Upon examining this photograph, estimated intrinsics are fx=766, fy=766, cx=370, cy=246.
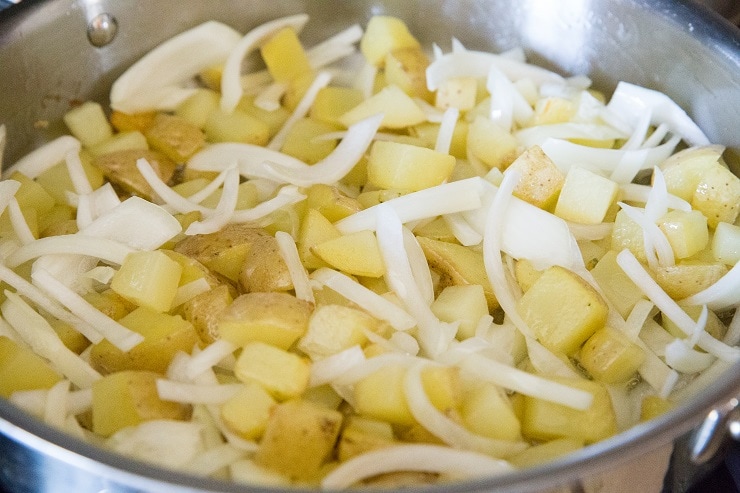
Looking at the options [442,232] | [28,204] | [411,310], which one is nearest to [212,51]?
[28,204]

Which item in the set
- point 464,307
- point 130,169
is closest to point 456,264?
point 464,307

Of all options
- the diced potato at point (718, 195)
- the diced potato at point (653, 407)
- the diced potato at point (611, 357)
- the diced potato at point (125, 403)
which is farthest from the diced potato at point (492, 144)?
the diced potato at point (125, 403)

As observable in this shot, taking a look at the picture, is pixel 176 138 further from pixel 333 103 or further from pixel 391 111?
pixel 391 111

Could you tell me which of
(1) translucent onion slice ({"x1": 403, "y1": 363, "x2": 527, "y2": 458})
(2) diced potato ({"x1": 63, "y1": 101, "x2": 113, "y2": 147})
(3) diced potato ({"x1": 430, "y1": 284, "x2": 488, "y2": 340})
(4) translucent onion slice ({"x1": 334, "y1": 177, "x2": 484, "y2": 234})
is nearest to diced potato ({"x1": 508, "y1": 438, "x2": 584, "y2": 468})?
(1) translucent onion slice ({"x1": 403, "y1": 363, "x2": 527, "y2": 458})

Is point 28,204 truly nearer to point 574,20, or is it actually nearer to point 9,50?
point 9,50

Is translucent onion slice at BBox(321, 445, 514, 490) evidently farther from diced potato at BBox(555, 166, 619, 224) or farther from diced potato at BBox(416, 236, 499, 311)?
diced potato at BBox(555, 166, 619, 224)

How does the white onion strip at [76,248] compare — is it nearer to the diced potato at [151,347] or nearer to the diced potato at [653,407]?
the diced potato at [151,347]
